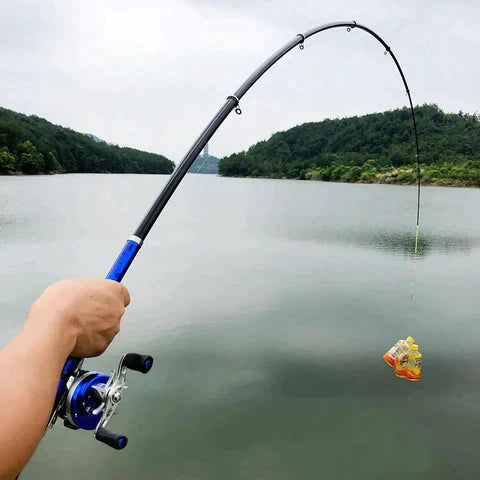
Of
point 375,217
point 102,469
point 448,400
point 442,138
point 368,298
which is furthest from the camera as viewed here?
point 442,138

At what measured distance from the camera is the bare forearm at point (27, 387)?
2.60 ft

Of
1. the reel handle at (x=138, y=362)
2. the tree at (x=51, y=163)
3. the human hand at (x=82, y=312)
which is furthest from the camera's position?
the tree at (x=51, y=163)

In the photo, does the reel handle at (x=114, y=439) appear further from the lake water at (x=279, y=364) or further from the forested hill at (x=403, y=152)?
the forested hill at (x=403, y=152)

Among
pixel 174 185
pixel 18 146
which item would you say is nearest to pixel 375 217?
pixel 174 185

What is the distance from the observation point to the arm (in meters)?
0.80

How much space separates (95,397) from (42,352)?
79 cm

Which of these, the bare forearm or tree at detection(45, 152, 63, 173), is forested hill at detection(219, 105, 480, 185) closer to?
the bare forearm

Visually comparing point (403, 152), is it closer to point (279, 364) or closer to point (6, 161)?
point (279, 364)

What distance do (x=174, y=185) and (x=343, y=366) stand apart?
5128 millimetres

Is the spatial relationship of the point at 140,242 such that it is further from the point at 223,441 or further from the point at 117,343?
the point at 117,343

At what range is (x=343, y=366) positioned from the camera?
6531mm

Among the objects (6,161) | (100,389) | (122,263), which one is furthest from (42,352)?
(6,161)

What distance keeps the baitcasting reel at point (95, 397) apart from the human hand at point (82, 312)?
1.46 feet

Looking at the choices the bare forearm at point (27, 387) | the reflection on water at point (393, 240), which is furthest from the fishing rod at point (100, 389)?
the reflection on water at point (393, 240)
